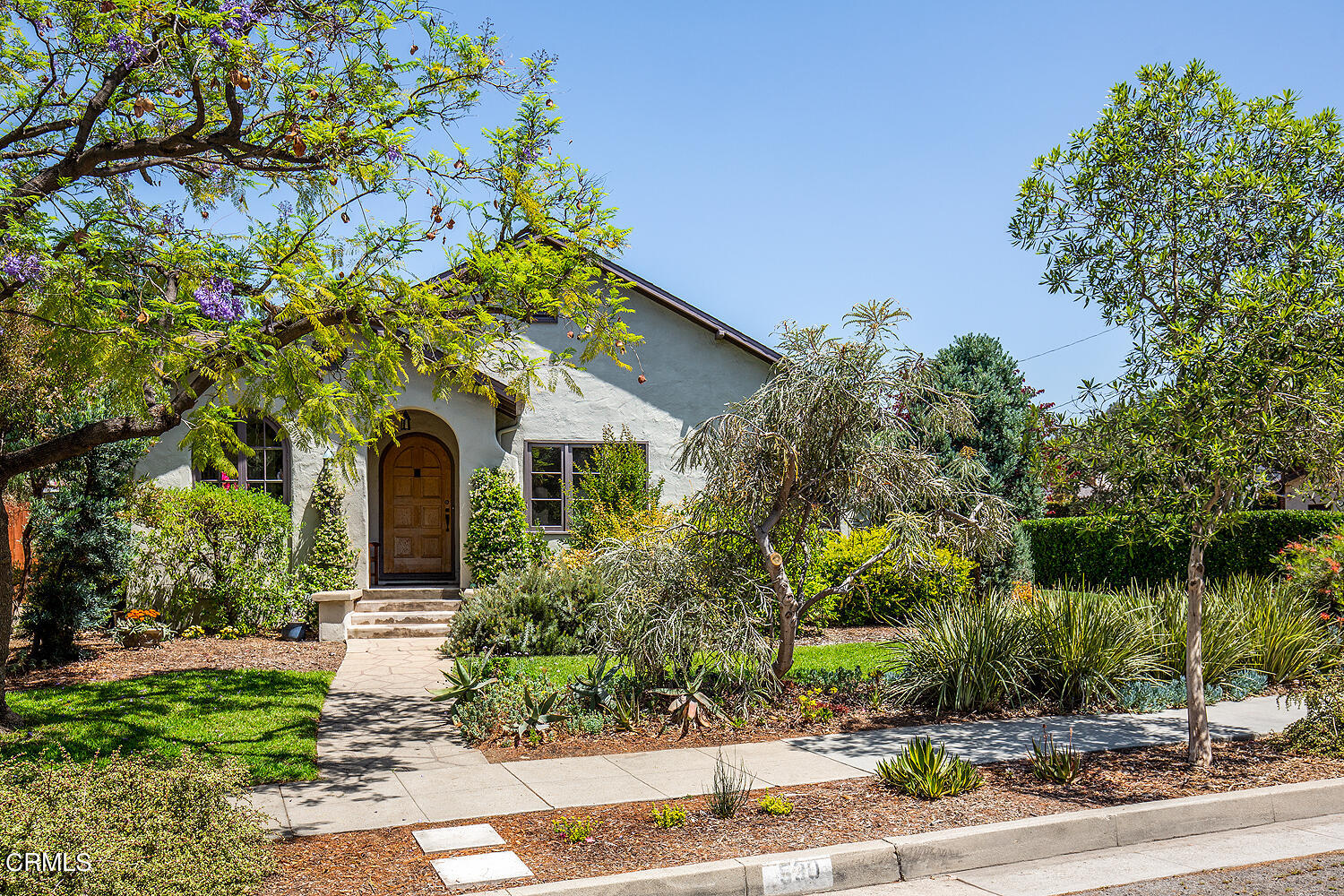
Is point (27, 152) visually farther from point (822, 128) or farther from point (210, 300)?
point (822, 128)

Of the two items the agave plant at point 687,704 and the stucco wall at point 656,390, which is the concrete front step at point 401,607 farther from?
the agave plant at point 687,704

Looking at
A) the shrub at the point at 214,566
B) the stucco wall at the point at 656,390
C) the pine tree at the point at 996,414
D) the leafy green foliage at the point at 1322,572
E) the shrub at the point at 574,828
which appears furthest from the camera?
the pine tree at the point at 996,414

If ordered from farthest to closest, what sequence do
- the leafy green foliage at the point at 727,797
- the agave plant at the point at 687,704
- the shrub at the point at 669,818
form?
1. the agave plant at the point at 687,704
2. the leafy green foliage at the point at 727,797
3. the shrub at the point at 669,818

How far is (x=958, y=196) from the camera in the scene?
14.0 metres

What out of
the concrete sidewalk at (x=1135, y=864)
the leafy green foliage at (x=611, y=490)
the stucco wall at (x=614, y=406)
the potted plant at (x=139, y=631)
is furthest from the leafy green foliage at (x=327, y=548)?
the concrete sidewalk at (x=1135, y=864)

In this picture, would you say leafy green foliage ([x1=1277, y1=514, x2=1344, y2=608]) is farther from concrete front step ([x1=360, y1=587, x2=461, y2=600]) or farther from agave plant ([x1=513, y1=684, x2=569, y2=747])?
concrete front step ([x1=360, y1=587, x2=461, y2=600])

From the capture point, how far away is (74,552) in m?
11.2

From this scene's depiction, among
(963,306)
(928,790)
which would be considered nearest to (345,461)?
(928,790)

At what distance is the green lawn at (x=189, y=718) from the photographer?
24.5 ft

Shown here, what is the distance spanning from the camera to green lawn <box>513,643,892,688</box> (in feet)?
36.2

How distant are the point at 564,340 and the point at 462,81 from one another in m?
9.39

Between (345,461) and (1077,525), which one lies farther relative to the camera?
(1077,525)

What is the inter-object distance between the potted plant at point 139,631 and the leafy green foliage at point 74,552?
3.77 feet

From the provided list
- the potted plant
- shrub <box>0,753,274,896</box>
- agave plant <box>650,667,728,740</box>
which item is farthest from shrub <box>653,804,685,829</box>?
the potted plant
